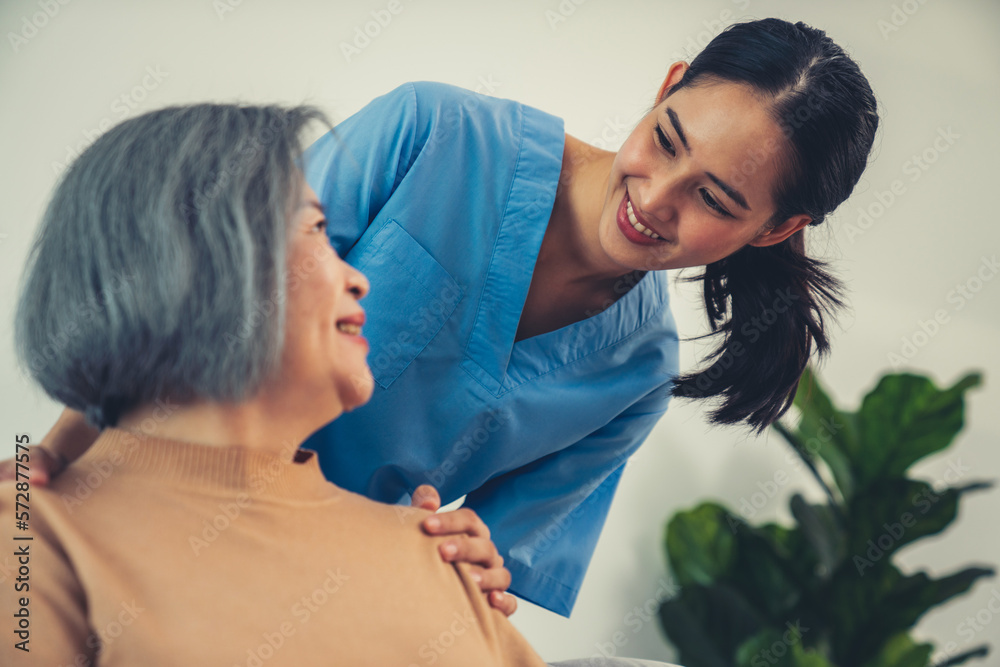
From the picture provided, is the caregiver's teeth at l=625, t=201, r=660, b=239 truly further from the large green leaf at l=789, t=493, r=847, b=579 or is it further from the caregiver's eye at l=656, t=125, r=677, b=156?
the large green leaf at l=789, t=493, r=847, b=579

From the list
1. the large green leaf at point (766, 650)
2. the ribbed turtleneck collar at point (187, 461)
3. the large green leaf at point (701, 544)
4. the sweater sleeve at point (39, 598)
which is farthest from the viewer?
the large green leaf at point (701, 544)

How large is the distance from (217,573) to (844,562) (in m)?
1.76

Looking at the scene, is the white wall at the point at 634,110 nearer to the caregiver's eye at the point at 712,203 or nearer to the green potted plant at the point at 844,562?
the green potted plant at the point at 844,562

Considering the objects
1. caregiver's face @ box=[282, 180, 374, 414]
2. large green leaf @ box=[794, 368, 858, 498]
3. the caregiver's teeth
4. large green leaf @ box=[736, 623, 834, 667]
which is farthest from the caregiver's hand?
large green leaf @ box=[794, 368, 858, 498]

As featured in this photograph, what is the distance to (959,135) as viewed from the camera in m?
2.39

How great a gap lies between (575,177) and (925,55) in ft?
5.74

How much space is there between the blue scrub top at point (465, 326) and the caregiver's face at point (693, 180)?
0.16m

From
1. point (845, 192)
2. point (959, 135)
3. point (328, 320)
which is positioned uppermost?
point (959, 135)

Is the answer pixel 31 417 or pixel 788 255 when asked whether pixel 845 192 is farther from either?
pixel 31 417

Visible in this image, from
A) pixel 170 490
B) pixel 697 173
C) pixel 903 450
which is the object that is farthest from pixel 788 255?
pixel 903 450

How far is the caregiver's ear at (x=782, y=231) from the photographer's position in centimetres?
108

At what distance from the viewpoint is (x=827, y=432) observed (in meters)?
2.00

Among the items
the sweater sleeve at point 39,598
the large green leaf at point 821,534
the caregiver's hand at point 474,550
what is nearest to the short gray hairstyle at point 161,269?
the sweater sleeve at point 39,598

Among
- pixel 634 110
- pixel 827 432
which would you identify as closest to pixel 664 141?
pixel 634 110
